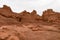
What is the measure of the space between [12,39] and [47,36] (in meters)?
6.09

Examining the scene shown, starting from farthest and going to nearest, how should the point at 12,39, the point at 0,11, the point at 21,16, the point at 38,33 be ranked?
the point at 21,16 → the point at 0,11 → the point at 38,33 → the point at 12,39

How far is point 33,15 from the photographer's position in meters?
31.8

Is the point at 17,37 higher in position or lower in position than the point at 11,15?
lower

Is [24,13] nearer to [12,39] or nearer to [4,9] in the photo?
[4,9]

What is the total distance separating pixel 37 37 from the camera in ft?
52.0

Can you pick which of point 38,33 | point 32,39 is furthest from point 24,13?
point 32,39

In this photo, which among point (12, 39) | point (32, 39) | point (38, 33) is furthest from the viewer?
point (38, 33)

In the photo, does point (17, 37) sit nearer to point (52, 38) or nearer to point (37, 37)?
point (37, 37)

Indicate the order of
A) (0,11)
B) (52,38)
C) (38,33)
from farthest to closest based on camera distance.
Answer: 1. (0,11)
2. (38,33)
3. (52,38)

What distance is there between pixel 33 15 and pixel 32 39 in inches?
672

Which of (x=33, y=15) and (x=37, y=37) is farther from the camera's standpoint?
(x=33, y=15)

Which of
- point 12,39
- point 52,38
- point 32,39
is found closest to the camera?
point 12,39

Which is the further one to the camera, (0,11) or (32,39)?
(0,11)

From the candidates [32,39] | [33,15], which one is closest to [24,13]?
[33,15]
